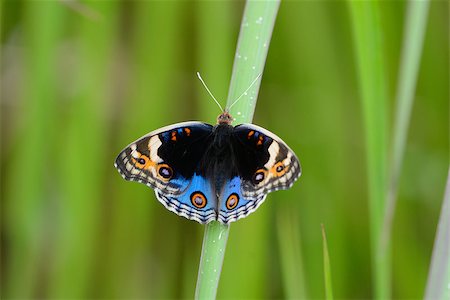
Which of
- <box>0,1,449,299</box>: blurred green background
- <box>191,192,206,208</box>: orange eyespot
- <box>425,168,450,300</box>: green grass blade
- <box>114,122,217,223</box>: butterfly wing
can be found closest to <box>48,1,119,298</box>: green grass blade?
<box>0,1,449,299</box>: blurred green background

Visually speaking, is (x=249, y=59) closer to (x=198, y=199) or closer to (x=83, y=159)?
(x=198, y=199)

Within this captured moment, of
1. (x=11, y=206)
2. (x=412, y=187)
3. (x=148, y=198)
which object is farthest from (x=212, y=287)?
(x=412, y=187)

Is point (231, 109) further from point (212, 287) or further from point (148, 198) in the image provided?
point (148, 198)

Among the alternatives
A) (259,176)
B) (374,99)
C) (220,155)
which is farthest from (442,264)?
(220,155)

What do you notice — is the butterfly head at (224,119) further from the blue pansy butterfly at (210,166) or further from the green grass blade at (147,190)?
the green grass blade at (147,190)

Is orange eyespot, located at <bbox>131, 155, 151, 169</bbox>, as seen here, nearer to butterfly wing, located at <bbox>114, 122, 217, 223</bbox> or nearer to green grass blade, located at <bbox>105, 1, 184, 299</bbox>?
butterfly wing, located at <bbox>114, 122, 217, 223</bbox>
